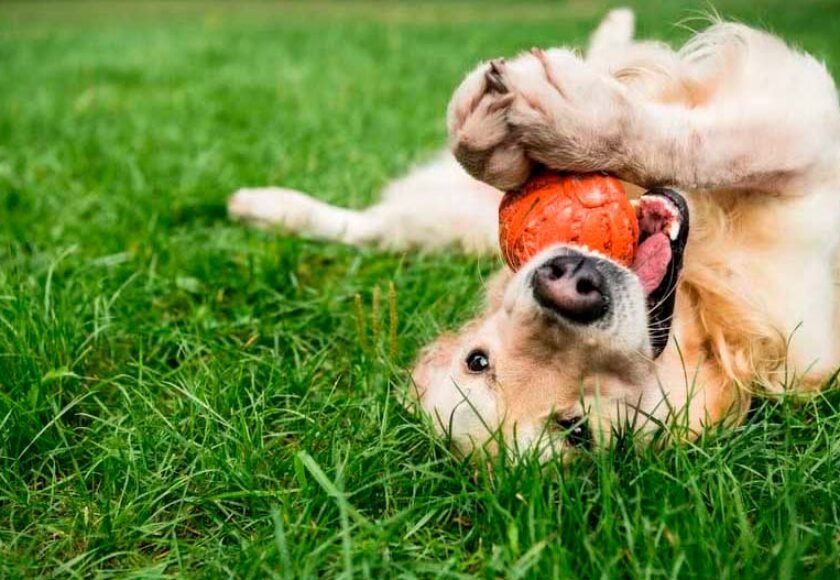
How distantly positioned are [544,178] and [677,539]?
36.3 inches

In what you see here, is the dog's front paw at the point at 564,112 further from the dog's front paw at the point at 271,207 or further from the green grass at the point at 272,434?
the dog's front paw at the point at 271,207

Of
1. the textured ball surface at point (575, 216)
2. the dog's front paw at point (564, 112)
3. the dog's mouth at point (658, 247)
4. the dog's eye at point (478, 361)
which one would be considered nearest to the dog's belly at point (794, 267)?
the dog's mouth at point (658, 247)

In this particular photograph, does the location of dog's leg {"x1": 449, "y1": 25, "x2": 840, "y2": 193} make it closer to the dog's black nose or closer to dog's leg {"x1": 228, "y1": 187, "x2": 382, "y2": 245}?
the dog's black nose

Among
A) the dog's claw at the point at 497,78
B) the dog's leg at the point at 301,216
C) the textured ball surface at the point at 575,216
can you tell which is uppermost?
the dog's claw at the point at 497,78

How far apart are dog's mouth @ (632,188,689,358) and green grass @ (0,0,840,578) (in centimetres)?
35

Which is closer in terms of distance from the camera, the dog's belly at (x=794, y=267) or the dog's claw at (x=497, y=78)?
the dog's claw at (x=497, y=78)

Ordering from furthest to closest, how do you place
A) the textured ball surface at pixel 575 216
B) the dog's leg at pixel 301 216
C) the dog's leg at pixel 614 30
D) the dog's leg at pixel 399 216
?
the dog's leg at pixel 614 30 < the dog's leg at pixel 301 216 < the dog's leg at pixel 399 216 < the textured ball surface at pixel 575 216

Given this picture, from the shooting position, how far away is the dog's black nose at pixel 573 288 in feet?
6.52

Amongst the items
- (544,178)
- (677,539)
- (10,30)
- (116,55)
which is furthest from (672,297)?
(10,30)

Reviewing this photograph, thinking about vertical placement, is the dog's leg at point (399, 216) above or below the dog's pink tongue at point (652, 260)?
below

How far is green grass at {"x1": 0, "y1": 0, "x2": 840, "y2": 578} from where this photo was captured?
1771 millimetres

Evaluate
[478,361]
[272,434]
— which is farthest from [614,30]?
[272,434]

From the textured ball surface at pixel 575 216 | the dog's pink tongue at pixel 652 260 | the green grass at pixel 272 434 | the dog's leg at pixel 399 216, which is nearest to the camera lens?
the green grass at pixel 272 434

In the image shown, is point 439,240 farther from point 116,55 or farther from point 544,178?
point 116,55
